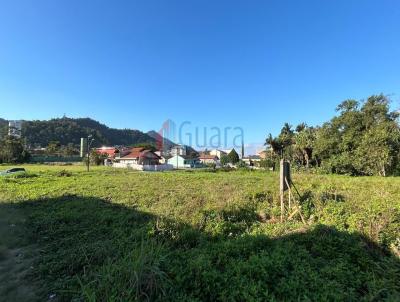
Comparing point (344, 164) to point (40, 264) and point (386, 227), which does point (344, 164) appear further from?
point (40, 264)

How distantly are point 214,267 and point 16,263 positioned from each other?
3.77 m

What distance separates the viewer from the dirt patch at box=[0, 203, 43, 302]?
3600 mm

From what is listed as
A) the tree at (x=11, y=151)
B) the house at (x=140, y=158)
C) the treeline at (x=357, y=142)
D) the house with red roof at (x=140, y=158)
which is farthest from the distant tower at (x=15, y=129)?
the treeline at (x=357, y=142)

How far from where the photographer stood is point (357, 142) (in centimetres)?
2773

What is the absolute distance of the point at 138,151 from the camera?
59.4 meters

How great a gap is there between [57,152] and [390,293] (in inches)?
3506

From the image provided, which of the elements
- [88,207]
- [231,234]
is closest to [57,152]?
[88,207]

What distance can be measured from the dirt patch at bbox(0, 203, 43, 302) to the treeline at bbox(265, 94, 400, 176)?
28.4 meters

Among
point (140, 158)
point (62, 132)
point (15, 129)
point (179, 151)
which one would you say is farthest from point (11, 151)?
point (62, 132)

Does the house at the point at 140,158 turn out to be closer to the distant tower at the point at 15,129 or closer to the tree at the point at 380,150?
the distant tower at the point at 15,129

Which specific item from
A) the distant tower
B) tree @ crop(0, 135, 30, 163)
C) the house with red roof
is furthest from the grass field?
the distant tower

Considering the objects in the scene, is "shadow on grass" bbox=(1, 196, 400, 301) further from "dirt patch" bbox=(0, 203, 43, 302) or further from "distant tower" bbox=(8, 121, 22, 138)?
"distant tower" bbox=(8, 121, 22, 138)

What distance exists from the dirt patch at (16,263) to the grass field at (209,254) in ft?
0.06

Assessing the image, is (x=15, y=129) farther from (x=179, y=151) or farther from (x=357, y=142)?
(x=357, y=142)
